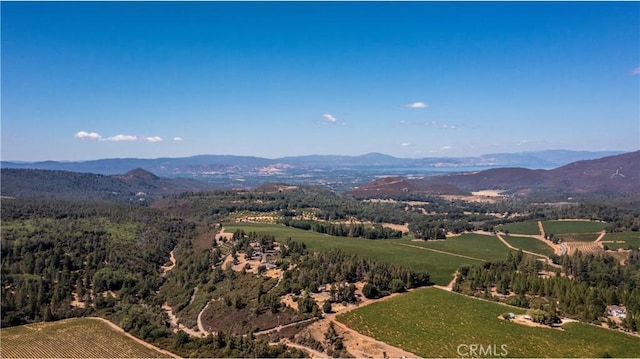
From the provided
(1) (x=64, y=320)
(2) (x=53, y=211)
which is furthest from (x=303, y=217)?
(1) (x=64, y=320)

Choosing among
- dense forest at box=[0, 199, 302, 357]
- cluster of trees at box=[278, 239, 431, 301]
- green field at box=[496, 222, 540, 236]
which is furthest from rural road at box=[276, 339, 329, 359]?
green field at box=[496, 222, 540, 236]

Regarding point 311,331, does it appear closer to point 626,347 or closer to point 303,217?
point 626,347

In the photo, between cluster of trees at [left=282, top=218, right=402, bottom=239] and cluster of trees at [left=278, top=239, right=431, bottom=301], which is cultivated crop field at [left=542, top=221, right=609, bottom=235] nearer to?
cluster of trees at [left=282, top=218, right=402, bottom=239]

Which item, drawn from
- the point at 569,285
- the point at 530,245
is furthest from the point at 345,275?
the point at 530,245

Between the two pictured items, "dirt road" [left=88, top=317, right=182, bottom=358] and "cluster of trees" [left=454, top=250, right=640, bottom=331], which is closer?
"dirt road" [left=88, top=317, right=182, bottom=358]

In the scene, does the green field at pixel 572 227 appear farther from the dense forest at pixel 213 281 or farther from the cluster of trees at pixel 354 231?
the cluster of trees at pixel 354 231

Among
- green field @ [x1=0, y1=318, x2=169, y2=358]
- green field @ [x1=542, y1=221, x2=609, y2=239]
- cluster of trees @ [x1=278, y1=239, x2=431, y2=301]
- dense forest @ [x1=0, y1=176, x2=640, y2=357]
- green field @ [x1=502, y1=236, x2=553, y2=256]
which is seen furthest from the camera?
green field @ [x1=542, y1=221, x2=609, y2=239]

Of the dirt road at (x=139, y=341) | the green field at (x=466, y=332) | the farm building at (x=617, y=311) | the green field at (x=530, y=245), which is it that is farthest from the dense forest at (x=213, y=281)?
the green field at (x=530, y=245)
